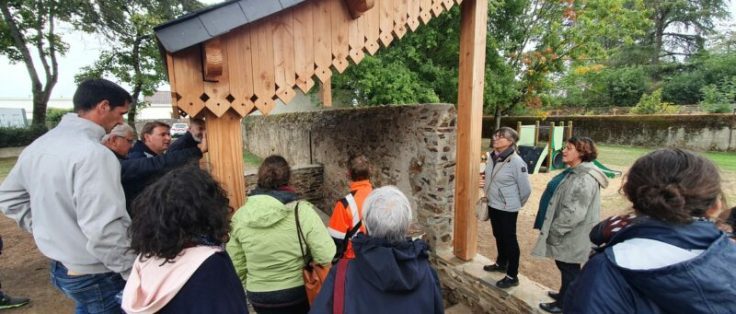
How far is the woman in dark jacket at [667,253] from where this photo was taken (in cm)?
101

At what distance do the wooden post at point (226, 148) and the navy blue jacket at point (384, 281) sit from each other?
43.2 inches

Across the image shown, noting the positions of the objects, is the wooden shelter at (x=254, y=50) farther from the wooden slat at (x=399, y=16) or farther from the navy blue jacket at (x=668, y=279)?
the navy blue jacket at (x=668, y=279)

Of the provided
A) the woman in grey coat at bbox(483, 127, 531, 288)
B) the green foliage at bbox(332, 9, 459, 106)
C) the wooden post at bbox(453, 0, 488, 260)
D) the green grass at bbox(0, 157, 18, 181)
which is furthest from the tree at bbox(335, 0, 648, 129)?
the green grass at bbox(0, 157, 18, 181)

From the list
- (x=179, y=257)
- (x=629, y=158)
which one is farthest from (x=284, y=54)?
(x=629, y=158)

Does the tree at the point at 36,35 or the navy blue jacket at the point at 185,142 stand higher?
the tree at the point at 36,35

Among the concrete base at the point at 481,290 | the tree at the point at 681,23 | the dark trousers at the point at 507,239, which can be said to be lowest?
the concrete base at the point at 481,290

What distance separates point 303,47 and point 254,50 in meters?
0.35

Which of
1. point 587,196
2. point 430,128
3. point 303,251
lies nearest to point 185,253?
point 303,251

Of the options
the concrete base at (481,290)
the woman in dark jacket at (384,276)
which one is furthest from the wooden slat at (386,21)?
the concrete base at (481,290)

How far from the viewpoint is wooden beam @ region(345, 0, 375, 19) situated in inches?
93.7

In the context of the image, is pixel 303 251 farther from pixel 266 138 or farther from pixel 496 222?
pixel 266 138

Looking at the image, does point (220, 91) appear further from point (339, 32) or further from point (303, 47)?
point (339, 32)

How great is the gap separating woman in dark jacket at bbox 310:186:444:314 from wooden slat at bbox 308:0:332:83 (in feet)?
4.23

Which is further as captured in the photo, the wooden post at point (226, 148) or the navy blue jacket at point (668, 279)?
the wooden post at point (226, 148)
